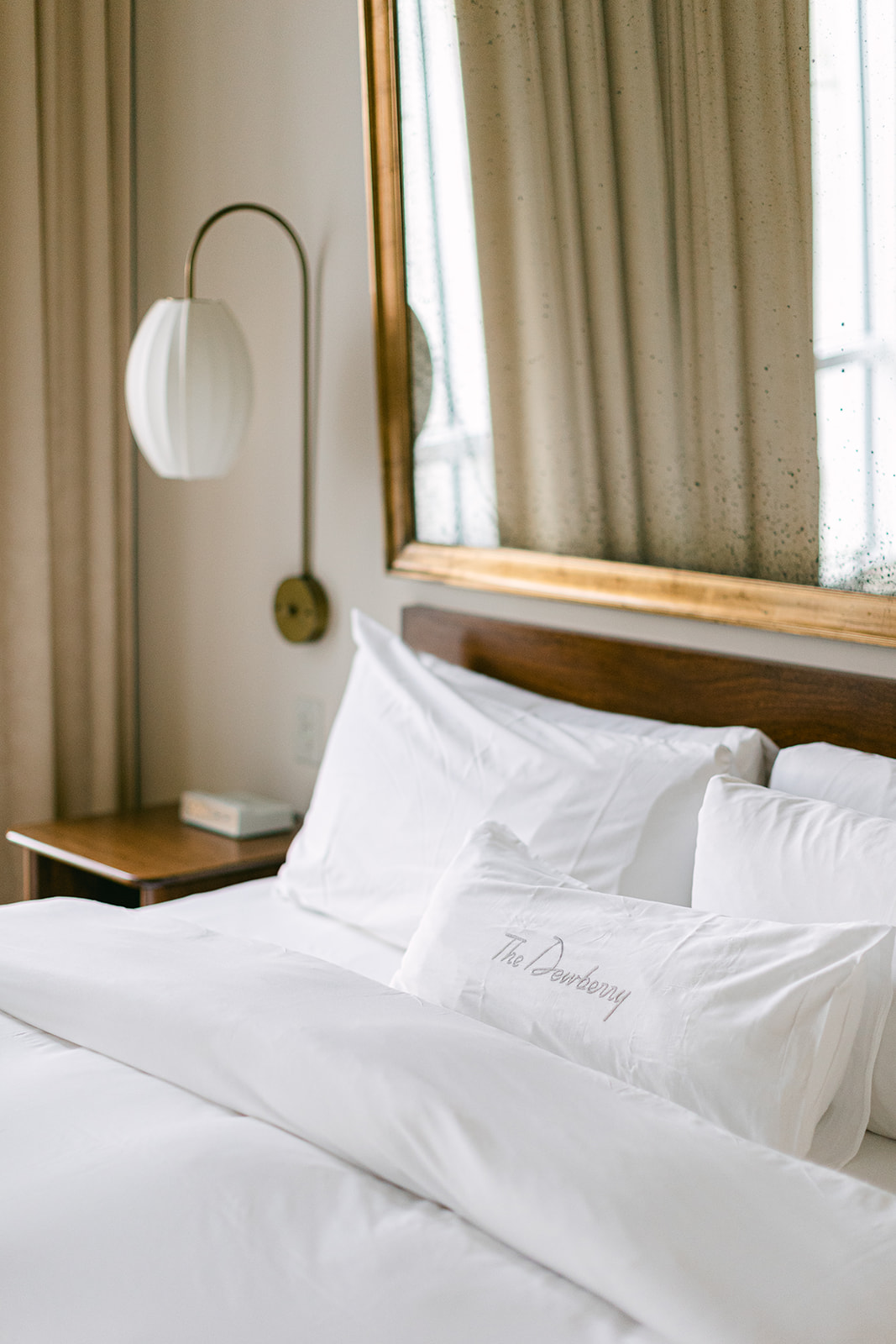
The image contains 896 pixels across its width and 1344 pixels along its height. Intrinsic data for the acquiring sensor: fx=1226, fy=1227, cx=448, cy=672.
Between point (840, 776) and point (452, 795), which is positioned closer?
point (840, 776)

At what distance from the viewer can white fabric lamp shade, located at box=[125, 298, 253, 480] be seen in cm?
216

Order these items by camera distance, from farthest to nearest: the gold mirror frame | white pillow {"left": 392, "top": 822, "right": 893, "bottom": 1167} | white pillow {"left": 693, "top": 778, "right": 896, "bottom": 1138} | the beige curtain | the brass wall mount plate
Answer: the beige curtain → the brass wall mount plate → the gold mirror frame → white pillow {"left": 693, "top": 778, "right": 896, "bottom": 1138} → white pillow {"left": 392, "top": 822, "right": 893, "bottom": 1167}

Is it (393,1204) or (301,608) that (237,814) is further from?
(393,1204)

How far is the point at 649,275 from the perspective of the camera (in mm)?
1720

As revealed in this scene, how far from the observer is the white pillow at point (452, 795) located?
1565mm

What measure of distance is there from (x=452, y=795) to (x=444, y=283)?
880mm

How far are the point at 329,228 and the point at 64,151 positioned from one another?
29.6 inches

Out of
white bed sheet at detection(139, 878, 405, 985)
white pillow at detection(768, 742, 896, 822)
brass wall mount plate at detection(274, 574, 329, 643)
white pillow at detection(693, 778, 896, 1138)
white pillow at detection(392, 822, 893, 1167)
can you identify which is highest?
brass wall mount plate at detection(274, 574, 329, 643)

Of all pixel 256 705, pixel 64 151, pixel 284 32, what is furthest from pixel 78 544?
pixel 284 32

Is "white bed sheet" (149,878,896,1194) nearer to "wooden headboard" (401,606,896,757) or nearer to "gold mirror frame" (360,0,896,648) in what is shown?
"wooden headboard" (401,606,896,757)

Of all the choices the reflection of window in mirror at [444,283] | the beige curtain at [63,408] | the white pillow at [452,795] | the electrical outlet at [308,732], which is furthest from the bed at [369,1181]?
the beige curtain at [63,408]

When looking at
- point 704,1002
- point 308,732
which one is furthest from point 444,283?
point 704,1002

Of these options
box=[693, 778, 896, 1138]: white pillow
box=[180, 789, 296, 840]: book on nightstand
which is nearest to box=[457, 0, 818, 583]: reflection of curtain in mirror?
box=[693, 778, 896, 1138]: white pillow

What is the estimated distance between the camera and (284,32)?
2.36 m
